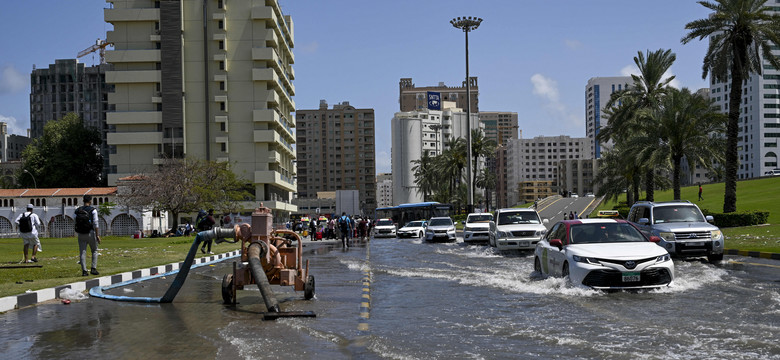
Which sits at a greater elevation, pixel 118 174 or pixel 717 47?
pixel 717 47

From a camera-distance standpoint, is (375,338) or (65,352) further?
(375,338)

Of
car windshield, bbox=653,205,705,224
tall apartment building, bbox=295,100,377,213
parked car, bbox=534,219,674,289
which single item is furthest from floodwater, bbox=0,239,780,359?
tall apartment building, bbox=295,100,377,213

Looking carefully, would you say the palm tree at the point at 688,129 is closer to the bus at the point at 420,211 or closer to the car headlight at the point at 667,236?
the car headlight at the point at 667,236

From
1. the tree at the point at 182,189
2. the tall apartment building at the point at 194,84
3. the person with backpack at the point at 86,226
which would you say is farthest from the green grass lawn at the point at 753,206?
the tall apartment building at the point at 194,84

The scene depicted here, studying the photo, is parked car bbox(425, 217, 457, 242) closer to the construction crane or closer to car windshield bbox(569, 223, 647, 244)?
car windshield bbox(569, 223, 647, 244)

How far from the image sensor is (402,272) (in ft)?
59.6

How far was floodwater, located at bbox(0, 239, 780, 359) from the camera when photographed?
7.30m

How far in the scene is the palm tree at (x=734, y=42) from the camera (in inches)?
1369

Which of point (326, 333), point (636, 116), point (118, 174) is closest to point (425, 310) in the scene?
point (326, 333)

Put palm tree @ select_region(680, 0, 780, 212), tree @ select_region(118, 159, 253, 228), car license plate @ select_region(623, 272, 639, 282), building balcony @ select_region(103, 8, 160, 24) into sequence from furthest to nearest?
building balcony @ select_region(103, 8, 160, 24) → tree @ select_region(118, 159, 253, 228) → palm tree @ select_region(680, 0, 780, 212) → car license plate @ select_region(623, 272, 639, 282)

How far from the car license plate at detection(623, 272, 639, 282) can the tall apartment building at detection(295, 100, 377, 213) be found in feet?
541

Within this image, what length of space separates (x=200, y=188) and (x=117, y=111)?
1151 inches

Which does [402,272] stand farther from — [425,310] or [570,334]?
[570,334]

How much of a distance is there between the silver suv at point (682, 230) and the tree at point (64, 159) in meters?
90.3
